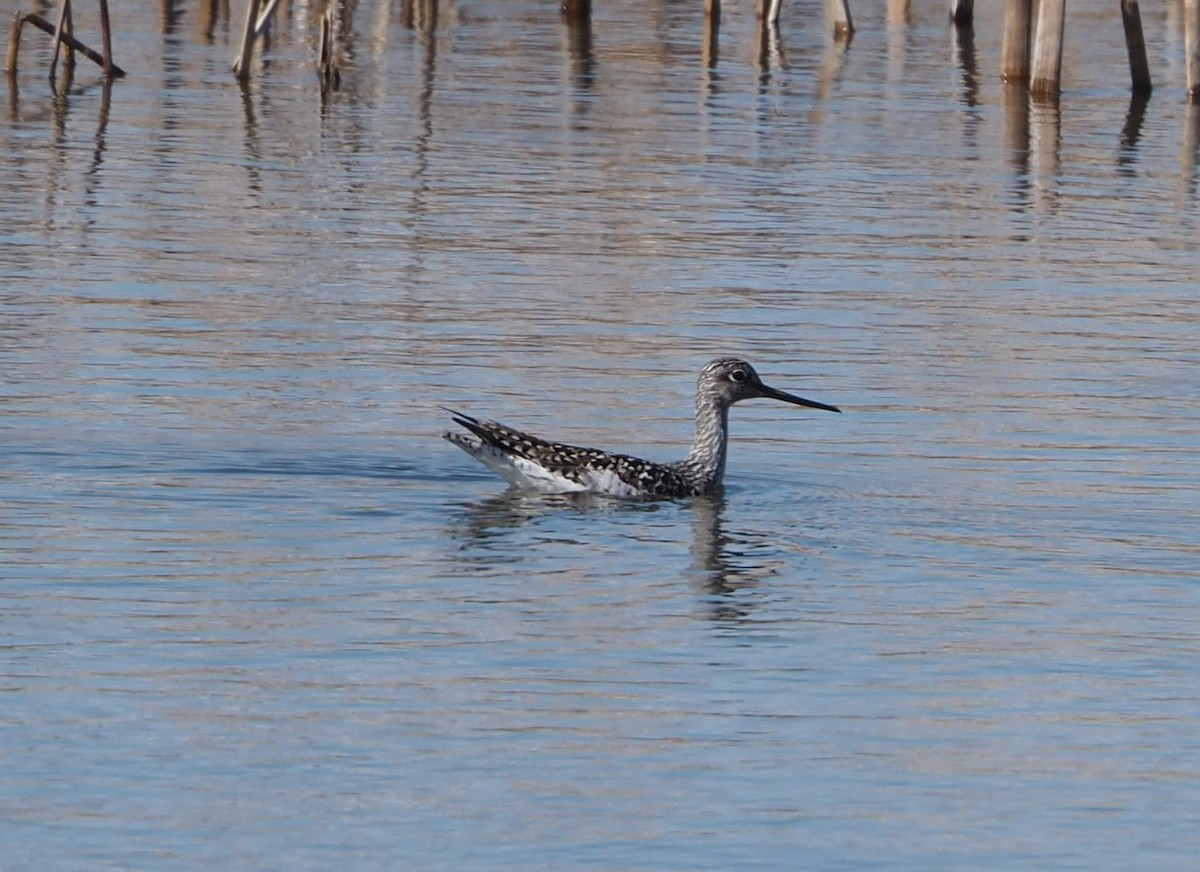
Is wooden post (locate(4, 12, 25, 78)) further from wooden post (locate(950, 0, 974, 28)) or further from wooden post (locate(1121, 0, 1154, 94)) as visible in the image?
wooden post (locate(950, 0, 974, 28))

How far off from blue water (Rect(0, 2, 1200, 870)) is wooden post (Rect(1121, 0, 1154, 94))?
9.77 feet

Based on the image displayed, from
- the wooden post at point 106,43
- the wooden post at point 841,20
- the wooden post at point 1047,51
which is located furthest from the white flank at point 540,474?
the wooden post at point 841,20

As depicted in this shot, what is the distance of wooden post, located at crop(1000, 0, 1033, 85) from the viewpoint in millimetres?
31422

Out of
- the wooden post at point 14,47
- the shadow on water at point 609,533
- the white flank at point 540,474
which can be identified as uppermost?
the wooden post at point 14,47

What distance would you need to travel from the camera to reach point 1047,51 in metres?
30.4

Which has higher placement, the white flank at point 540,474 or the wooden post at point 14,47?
the wooden post at point 14,47

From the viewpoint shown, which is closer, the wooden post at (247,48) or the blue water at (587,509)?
the blue water at (587,509)

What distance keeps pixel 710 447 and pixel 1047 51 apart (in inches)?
723

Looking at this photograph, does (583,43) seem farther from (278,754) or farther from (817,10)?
(278,754)

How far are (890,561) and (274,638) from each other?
10.1 feet

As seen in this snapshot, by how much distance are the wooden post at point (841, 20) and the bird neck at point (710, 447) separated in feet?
83.3

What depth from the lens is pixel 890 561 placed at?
1173 centimetres

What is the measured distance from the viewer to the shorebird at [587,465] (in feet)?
41.4

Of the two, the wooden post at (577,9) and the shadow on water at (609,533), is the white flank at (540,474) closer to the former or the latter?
the shadow on water at (609,533)
